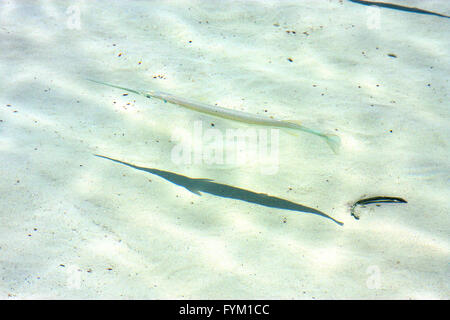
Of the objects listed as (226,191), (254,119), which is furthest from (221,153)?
(254,119)

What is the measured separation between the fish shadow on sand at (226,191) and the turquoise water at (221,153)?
0.02 meters

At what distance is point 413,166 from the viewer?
12.3 ft

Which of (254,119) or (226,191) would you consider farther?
(226,191)

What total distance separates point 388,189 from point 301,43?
294cm

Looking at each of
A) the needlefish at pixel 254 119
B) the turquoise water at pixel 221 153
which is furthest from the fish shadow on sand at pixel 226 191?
the needlefish at pixel 254 119

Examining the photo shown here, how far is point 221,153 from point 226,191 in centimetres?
59

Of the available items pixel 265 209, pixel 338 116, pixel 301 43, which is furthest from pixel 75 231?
pixel 301 43

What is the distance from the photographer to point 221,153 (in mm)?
3994

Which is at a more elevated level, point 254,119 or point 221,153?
point 254,119

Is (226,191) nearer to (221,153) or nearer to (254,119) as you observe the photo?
(221,153)

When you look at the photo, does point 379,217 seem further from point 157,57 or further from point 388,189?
point 157,57

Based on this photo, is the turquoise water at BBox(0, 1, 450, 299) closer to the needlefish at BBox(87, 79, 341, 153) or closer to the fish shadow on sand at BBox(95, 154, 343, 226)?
the fish shadow on sand at BBox(95, 154, 343, 226)

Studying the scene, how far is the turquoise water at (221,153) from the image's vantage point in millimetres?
2818
